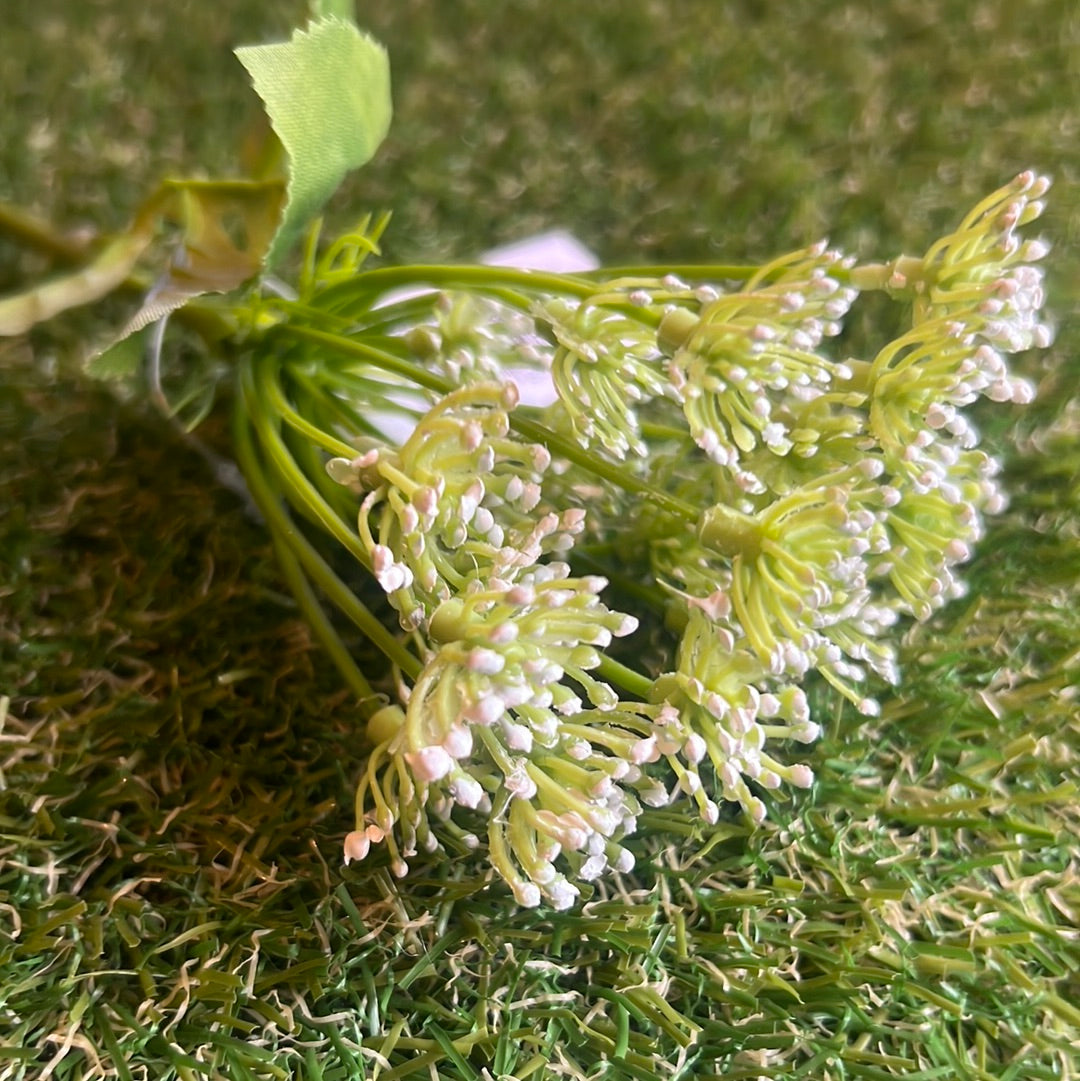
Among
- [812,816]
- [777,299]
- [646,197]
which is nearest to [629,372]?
[777,299]

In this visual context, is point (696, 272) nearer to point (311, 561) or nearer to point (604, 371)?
point (604, 371)

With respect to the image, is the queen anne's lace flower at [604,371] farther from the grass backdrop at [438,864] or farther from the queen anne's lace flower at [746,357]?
the grass backdrop at [438,864]

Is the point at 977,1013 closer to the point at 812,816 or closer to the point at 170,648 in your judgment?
the point at 812,816

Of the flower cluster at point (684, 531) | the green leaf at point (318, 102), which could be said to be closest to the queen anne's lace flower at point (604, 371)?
the flower cluster at point (684, 531)

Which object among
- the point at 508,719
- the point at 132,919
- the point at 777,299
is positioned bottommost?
the point at 132,919

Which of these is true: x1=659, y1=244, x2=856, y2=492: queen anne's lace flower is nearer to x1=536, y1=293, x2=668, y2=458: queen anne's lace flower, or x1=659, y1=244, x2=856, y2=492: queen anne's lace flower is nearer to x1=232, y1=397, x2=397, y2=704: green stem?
x1=536, y1=293, x2=668, y2=458: queen anne's lace flower

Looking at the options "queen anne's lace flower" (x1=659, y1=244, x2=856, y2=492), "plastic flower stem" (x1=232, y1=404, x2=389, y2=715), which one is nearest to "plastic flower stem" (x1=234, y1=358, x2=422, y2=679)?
"plastic flower stem" (x1=232, y1=404, x2=389, y2=715)

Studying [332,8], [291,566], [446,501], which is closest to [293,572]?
[291,566]
